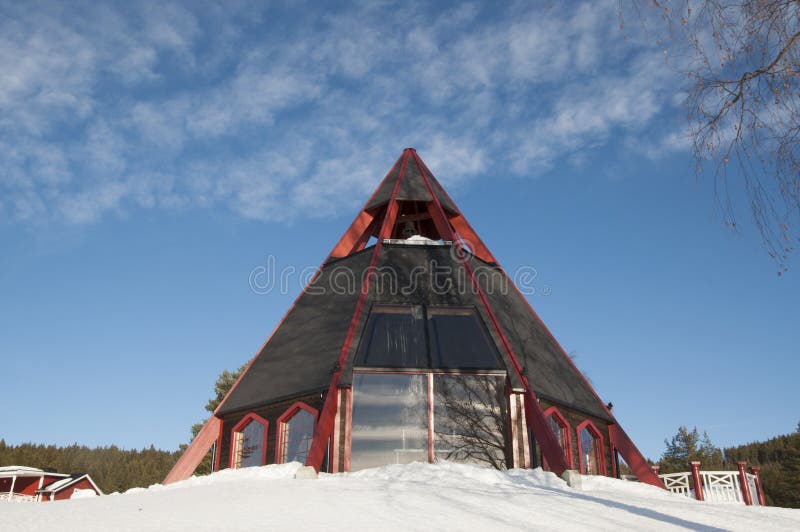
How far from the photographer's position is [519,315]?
19047 mm

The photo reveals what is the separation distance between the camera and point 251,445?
51.9ft

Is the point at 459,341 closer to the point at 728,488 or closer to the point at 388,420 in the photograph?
the point at 388,420

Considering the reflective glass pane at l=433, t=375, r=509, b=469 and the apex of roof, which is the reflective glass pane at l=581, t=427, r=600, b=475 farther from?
the apex of roof

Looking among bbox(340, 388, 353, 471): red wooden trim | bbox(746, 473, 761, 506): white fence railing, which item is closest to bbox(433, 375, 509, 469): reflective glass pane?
bbox(340, 388, 353, 471): red wooden trim

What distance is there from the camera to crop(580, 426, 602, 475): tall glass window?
16.4m

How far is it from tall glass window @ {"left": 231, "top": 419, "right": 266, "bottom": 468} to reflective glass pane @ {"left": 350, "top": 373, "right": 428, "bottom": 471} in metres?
2.74

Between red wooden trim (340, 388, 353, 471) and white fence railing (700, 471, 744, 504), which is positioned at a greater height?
red wooden trim (340, 388, 353, 471)

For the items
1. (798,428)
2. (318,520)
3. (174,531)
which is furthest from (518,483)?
(798,428)

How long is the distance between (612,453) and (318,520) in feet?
39.7

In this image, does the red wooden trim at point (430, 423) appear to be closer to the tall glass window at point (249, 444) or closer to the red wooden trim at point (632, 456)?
the tall glass window at point (249, 444)

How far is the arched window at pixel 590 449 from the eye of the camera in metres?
16.4

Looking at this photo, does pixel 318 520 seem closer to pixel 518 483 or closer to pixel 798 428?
pixel 518 483

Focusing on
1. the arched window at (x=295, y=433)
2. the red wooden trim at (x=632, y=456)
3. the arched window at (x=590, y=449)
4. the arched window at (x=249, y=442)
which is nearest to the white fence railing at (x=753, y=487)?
the red wooden trim at (x=632, y=456)

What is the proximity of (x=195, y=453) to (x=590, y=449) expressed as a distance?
1080cm
